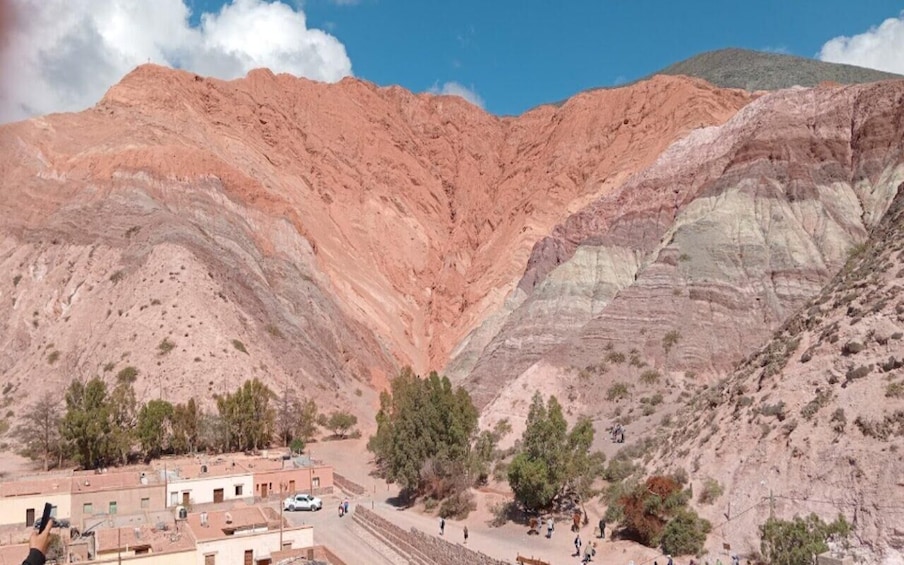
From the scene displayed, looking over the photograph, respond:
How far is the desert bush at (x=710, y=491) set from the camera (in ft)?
83.7

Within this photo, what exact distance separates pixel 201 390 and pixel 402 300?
4489 centimetres

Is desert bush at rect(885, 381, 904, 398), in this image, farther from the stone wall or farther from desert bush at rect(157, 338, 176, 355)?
desert bush at rect(157, 338, 176, 355)

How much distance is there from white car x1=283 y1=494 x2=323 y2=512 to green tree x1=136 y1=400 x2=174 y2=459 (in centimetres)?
1130

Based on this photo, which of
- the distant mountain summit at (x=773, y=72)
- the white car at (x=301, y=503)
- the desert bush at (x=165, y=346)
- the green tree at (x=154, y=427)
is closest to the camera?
the white car at (x=301, y=503)

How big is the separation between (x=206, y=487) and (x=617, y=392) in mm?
23824

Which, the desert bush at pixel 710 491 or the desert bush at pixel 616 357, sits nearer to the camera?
the desert bush at pixel 710 491

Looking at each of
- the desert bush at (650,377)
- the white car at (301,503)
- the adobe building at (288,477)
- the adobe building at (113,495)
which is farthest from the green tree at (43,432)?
the desert bush at (650,377)

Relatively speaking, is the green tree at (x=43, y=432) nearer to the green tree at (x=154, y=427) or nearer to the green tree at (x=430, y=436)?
the green tree at (x=154, y=427)

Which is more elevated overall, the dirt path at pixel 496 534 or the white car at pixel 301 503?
the white car at pixel 301 503

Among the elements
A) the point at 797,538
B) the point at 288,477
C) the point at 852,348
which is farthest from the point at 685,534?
the point at 288,477

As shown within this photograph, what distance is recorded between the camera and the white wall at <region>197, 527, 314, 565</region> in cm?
2388

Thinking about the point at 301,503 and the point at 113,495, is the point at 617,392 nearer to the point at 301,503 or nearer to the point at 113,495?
the point at 301,503

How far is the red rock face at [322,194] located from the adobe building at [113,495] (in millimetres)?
17809

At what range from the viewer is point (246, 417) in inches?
1896
